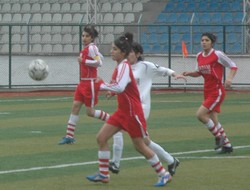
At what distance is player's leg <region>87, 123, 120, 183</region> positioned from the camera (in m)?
11.5

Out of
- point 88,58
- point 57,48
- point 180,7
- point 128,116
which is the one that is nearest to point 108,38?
point 57,48

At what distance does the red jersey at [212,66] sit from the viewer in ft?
50.3

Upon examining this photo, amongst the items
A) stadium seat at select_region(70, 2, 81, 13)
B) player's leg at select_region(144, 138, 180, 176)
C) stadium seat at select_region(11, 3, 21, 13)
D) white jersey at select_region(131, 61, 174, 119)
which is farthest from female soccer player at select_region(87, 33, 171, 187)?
stadium seat at select_region(11, 3, 21, 13)

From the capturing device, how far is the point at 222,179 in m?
12.0

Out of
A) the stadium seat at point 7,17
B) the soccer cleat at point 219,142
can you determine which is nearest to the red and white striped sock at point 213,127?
the soccer cleat at point 219,142

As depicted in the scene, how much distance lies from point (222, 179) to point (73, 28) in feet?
86.1

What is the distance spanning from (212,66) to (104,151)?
4.34 meters

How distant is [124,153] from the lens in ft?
48.6

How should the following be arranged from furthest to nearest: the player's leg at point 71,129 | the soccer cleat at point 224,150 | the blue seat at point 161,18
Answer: the blue seat at point 161,18 → the player's leg at point 71,129 → the soccer cleat at point 224,150

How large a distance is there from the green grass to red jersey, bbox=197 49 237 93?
112cm

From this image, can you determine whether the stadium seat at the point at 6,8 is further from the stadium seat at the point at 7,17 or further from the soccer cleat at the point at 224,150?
the soccer cleat at the point at 224,150

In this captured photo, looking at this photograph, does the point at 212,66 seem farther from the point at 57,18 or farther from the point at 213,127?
the point at 57,18

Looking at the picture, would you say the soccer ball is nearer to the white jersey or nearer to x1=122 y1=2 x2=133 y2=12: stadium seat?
the white jersey

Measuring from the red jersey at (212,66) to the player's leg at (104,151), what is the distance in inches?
166
